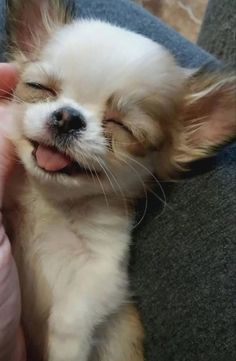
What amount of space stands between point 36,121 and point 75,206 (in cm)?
23

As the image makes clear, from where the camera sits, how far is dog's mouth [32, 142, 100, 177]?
43.8 inches

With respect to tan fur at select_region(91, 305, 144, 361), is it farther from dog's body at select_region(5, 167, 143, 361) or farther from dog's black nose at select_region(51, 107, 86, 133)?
dog's black nose at select_region(51, 107, 86, 133)

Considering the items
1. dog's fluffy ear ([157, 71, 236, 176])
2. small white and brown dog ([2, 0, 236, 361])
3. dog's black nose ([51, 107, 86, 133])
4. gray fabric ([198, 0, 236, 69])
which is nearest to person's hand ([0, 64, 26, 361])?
small white and brown dog ([2, 0, 236, 361])

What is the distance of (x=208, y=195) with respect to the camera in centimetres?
117

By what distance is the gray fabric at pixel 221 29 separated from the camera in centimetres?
171

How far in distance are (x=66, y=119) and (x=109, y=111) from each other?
0.28 ft

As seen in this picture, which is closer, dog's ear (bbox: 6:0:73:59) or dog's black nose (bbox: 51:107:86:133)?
dog's black nose (bbox: 51:107:86:133)

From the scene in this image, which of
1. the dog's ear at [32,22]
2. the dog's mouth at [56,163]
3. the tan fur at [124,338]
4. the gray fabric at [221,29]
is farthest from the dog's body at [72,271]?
the gray fabric at [221,29]

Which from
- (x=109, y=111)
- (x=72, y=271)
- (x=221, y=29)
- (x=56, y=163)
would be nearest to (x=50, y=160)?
(x=56, y=163)

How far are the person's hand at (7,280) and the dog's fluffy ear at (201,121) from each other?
31 cm

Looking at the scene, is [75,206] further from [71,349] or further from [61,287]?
[71,349]

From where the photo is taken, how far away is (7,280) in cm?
112

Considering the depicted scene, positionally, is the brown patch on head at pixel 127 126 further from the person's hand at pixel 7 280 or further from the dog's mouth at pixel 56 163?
the person's hand at pixel 7 280

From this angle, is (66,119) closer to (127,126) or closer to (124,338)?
(127,126)
